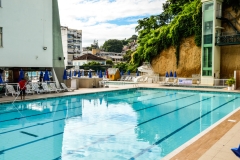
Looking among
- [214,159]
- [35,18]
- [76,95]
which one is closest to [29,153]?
[214,159]

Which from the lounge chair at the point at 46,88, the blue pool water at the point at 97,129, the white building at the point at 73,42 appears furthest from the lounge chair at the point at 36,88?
the white building at the point at 73,42

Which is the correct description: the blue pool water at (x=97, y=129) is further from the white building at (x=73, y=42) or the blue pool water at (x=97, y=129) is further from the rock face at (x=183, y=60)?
the white building at (x=73, y=42)

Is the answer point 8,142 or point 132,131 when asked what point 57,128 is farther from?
point 132,131

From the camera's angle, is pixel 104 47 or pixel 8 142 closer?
→ pixel 8 142

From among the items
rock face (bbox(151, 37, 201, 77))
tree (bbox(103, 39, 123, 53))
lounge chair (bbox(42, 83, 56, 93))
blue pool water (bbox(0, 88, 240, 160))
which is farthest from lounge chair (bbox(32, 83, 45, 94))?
tree (bbox(103, 39, 123, 53))

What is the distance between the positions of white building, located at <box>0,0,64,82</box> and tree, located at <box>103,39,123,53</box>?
81637mm

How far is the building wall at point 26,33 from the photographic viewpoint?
14.5 meters

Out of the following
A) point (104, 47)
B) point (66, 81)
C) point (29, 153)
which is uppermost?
point (104, 47)

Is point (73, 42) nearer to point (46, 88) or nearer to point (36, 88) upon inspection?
point (46, 88)

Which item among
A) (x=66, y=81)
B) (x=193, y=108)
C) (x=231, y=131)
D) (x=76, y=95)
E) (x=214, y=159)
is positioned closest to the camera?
(x=214, y=159)

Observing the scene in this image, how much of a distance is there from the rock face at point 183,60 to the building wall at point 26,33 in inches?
661

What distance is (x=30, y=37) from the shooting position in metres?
15.9

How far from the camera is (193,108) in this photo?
39.1ft

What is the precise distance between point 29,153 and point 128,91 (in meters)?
14.2
